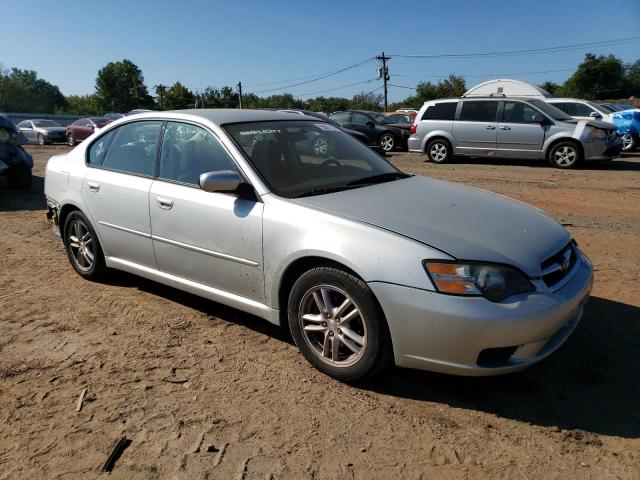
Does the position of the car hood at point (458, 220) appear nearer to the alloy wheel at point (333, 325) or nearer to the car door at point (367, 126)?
the alloy wheel at point (333, 325)

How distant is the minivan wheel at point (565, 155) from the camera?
1221cm

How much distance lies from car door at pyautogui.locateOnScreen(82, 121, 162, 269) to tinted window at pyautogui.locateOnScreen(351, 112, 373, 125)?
47.5ft

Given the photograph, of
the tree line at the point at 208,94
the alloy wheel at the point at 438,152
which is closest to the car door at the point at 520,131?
the alloy wheel at the point at 438,152

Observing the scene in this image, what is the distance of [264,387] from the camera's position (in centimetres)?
299

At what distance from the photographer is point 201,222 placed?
350cm

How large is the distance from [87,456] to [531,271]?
2369mm

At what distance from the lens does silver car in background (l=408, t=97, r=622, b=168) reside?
40.0 feet

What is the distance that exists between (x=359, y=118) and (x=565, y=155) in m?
7.83

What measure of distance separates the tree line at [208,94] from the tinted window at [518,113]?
38.9 meters

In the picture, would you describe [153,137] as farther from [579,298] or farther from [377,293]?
[579,298]

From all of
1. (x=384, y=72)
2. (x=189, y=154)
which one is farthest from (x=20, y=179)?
(x=384, y=72)

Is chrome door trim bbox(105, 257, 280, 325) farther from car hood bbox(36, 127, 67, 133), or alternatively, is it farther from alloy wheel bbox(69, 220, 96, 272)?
car hood bbox(36, 127, 67, 133)

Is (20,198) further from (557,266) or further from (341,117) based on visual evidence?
(341,117)

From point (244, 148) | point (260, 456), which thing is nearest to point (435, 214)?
point (244, 148)
